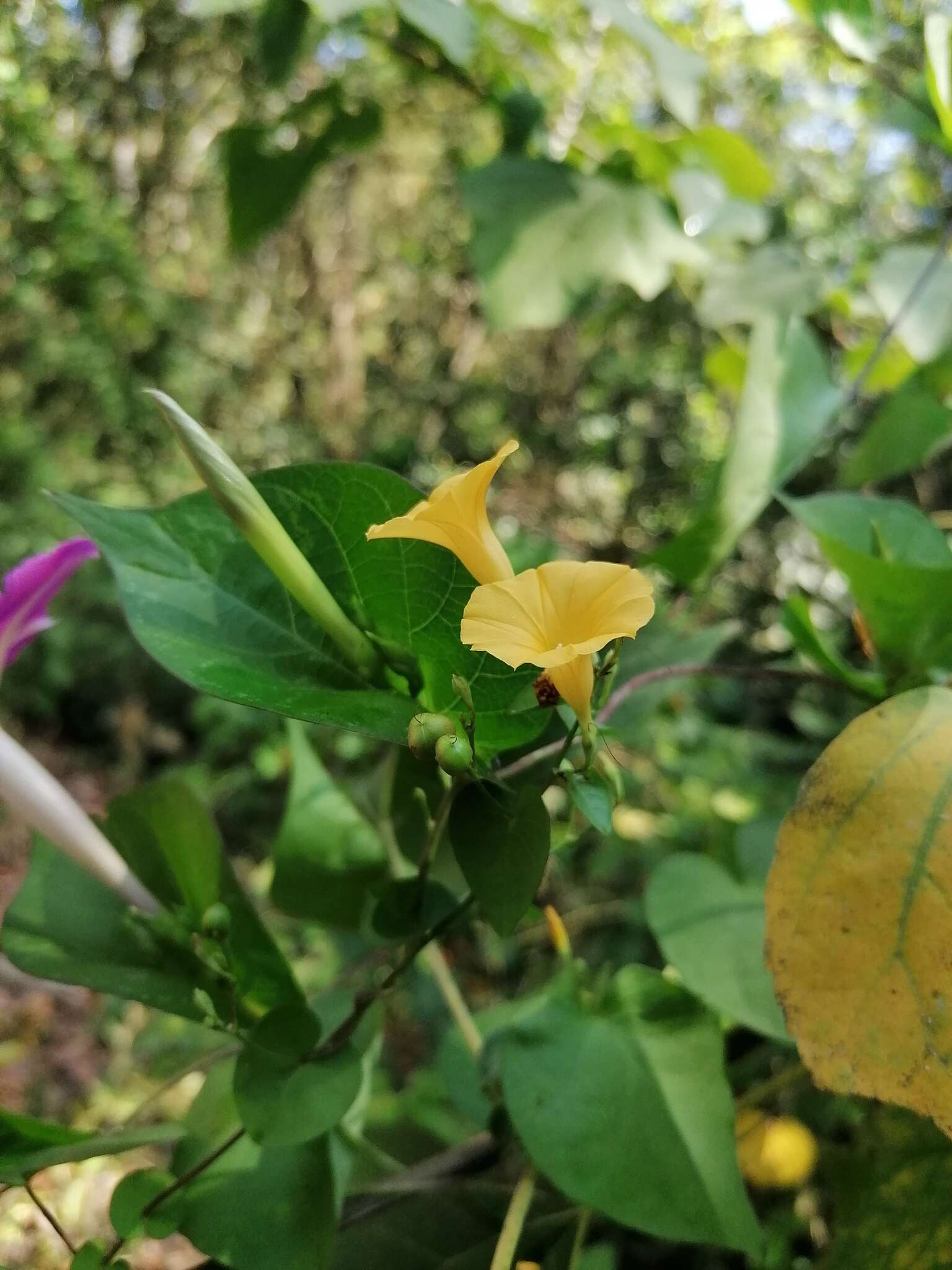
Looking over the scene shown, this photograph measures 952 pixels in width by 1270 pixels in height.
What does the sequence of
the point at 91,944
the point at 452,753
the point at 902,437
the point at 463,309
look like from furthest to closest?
the point at 463,309 < the point at 902,437 < the point at 91,944 < the point at 452,753

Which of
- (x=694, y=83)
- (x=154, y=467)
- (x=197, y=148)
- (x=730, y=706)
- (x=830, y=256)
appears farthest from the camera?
(x=197, y=148)

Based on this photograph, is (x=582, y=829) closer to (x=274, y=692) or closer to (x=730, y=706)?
(x=274, y=692)

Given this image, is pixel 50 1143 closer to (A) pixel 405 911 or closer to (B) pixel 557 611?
A: (A) pixel 405 911

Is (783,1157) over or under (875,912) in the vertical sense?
under

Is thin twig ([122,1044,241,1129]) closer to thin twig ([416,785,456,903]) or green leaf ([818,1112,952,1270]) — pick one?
thin twig ([416,785,456,903])

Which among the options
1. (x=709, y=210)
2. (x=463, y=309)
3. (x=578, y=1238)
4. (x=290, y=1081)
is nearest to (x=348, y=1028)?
(x=290, y=1081)

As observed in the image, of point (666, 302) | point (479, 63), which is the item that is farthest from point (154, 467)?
point (479, 63)

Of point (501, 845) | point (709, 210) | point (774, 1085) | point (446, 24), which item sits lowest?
point (774, 1085)
